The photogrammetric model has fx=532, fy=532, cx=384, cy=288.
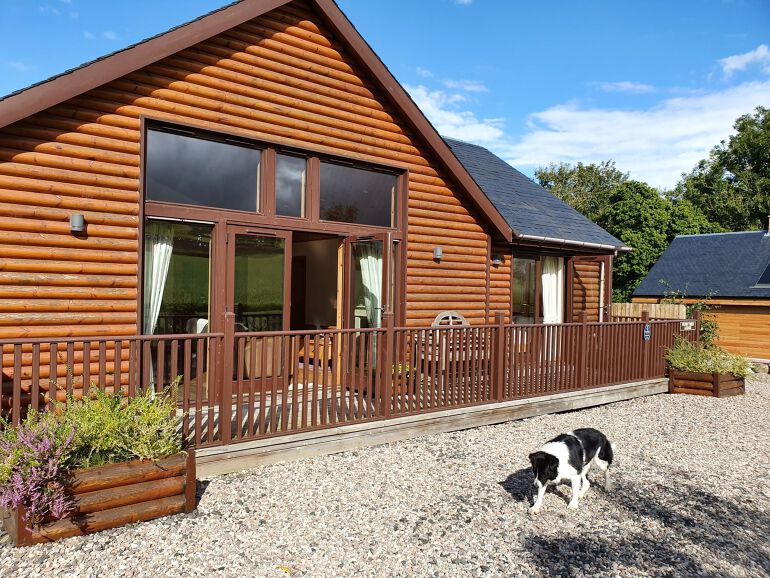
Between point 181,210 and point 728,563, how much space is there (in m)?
6.29

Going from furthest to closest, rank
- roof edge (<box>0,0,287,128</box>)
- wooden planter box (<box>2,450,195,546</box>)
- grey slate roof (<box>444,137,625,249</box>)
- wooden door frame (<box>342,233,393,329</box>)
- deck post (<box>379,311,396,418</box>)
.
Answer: grey slate roof (<box>444,137,625,249</box>) < wooden door frame (<box>342,233,393,329</box>) < deck post (<box>379,311,396,418</box>) < roof edge (<box>0,0,287,128</box>) < wooden planter box (<box>2,450,195,546</box>)

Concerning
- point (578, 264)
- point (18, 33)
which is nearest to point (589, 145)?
point (578, 264)

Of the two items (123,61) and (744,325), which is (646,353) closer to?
(744,325)

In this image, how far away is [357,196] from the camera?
Result: 821cm

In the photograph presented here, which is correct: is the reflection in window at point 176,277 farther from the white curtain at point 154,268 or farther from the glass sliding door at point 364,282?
the glass sliding door at point 364,282

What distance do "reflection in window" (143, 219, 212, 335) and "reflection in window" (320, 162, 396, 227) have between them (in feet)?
6.22

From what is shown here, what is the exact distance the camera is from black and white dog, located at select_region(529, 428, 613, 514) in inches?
173

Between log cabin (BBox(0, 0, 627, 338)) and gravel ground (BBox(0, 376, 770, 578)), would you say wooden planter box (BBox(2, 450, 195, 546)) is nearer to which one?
gravel ground (BBox(0, 376, 770, 578))

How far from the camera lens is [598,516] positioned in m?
4.46

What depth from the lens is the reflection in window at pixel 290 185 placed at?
7.31m

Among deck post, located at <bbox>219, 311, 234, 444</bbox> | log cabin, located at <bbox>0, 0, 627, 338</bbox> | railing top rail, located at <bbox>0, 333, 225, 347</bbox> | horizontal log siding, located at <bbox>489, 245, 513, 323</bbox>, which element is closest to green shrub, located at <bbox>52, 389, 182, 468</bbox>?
railing top rail, located at <bbox>0, 333, 225, 347</bbox>

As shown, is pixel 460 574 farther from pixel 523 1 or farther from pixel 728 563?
pixel 523 1

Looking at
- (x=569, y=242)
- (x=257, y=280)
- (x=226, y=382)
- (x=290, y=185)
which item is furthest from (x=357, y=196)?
(x=569, y=242)

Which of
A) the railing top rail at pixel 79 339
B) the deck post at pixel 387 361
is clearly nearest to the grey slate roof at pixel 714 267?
the deck post at pixel 387 361
